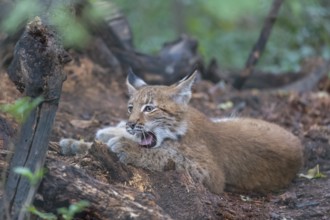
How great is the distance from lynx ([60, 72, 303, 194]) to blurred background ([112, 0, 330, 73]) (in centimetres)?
506

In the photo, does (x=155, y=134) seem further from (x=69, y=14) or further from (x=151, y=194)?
(x=69, y=14)

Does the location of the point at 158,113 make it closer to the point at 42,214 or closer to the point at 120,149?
the point at 120,149

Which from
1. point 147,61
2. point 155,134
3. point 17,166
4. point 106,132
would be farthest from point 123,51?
point 17,166

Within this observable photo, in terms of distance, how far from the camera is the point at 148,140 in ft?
21.4

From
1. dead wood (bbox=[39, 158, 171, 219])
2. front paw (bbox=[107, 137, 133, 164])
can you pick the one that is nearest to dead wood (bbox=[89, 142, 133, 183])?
front paw (bbox=[107, 137, 133, 164])

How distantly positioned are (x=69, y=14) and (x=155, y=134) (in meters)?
1.72

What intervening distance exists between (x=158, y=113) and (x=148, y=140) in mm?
276

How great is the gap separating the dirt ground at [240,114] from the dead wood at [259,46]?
0.83 ft

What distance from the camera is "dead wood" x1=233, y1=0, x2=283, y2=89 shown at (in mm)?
10180

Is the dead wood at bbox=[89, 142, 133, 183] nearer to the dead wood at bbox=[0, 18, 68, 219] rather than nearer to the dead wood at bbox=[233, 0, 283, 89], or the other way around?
the dead wood at bbox=[0, 18, 68, 219]

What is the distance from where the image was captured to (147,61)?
10367 millimetres

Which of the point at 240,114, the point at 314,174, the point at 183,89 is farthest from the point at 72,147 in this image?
the point at 240,114

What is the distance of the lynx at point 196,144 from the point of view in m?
6.41

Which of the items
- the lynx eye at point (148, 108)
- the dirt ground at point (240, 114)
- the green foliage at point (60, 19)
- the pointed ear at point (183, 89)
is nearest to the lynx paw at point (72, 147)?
the dirt ground at point (240, 114)
